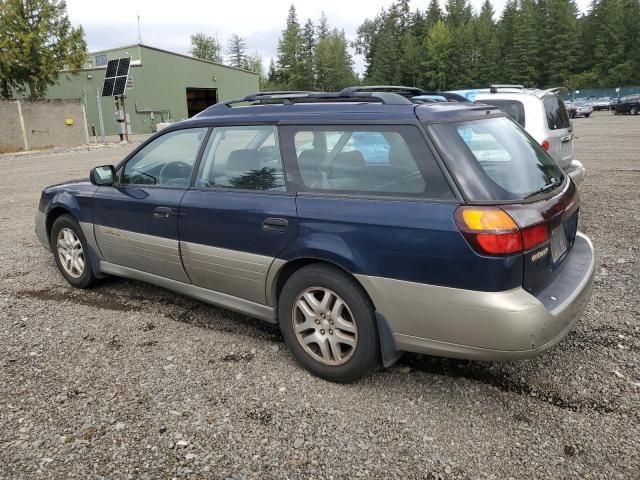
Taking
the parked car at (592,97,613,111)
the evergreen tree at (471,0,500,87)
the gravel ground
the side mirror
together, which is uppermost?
the evergreen tree at (471,0,500,87)

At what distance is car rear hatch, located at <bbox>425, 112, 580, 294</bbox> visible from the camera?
2.63 metres

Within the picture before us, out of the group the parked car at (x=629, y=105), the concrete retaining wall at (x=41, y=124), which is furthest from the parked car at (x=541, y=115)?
the parked car at (x=629, y=105)

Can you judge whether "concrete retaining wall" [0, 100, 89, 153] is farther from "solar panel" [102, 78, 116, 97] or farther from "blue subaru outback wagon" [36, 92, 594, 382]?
"blue subaru outback wagon" [36, 92, 594, 382]

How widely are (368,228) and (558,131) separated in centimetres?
541

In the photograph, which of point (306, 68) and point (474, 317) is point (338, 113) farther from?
point (306, 68)

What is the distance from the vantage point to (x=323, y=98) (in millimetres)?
3682

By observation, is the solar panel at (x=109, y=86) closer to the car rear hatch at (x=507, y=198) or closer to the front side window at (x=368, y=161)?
the front side window at (x=368, y=161)

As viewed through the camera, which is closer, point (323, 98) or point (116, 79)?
point (323, 98)

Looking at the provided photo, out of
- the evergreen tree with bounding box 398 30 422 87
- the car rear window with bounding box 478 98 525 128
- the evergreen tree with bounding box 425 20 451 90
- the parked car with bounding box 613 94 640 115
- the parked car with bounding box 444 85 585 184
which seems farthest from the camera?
the evergreen tree with bounding box 398 30 422 87

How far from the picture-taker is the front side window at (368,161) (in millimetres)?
2852

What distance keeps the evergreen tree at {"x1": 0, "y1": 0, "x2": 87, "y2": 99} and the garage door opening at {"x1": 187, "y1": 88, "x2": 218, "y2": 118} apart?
18.2 metres

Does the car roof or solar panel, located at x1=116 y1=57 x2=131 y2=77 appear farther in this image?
solar panel, located at x1=116 y1=57 x2=131 y2=77

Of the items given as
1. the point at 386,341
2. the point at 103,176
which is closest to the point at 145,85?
the point at 103,176

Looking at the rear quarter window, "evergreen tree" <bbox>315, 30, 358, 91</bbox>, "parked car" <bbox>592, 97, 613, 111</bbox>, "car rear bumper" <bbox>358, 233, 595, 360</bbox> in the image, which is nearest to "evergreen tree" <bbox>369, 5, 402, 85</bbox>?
"evergreen tree" <bbox>315, 30, 358, 91</bbox>
